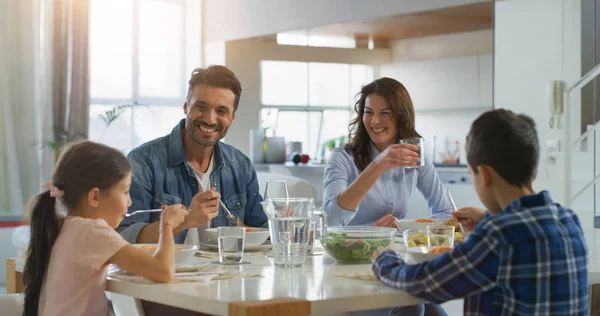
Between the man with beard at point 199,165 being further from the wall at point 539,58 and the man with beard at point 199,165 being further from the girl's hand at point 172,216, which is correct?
the wall at point 539,58

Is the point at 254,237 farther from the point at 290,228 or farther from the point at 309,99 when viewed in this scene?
the point at 309,99

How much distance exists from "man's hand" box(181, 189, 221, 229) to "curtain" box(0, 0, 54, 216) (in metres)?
5.21

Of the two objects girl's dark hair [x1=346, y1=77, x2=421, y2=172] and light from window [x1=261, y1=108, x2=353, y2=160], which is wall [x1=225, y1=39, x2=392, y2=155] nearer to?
light from window [x1=261, y1=108, x2=353, y2=160]

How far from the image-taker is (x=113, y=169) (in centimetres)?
192

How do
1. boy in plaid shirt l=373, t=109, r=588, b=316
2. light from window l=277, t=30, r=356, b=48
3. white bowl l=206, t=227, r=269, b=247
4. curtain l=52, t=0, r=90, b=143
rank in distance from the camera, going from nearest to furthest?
boy in plaid shirt l=373, t=109, r=588, b=316 → white bowl l=206, t=227, r=269, b=247 → curtain l=52, t=0, r=90, b=143 → light from window l=277, t=30, r=356, b=48

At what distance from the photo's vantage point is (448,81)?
7.82 m

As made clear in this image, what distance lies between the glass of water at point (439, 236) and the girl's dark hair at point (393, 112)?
994 mm

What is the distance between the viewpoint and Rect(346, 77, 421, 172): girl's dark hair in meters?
2.97

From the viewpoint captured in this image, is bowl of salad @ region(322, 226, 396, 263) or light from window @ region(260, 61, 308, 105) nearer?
bowl of salad @ region(322, 226, 396, 263)

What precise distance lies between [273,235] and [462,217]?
45 centimetres

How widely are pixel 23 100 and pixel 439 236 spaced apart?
5.74 metres

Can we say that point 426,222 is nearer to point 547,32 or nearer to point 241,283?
point 241,283

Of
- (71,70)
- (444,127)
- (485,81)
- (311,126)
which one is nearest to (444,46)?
(485,81)

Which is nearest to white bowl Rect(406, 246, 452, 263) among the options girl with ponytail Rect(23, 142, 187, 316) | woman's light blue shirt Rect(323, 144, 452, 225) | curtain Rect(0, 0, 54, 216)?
girl with ponytail Rect(23, 142, 187, 316)
